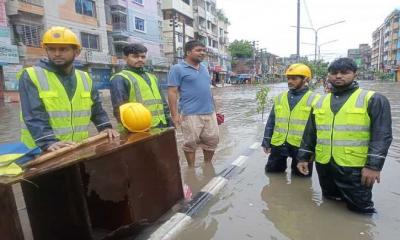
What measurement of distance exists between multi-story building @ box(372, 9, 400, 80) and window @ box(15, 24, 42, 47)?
6724 centimetres

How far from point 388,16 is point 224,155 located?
309 ft

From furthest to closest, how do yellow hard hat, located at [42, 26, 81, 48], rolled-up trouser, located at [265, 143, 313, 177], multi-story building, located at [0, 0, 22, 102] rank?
1. multi-story building, located at [0, 0, 22, 102]
2. rolled-up trouser, located at [265, 143, 313, 177]
3. yellow hard hat, located at [42, 26, 81, 48]

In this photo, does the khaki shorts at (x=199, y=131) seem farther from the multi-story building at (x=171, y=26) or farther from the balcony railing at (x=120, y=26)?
the multi-story building at (x=171, y=26)

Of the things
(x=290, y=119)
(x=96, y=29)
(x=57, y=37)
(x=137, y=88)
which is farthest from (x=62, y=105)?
(x=96, y=29)

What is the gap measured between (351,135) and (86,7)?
94.3 ft

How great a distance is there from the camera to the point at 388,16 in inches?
3413

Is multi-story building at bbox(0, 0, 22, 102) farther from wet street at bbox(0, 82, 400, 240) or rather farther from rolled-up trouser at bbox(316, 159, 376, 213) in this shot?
rolled-up trouser at bbox(316, 159, 376, 213)

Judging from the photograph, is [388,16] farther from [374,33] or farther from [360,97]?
[360,97]

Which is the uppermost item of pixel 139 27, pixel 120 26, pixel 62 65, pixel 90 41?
pixel 139 27

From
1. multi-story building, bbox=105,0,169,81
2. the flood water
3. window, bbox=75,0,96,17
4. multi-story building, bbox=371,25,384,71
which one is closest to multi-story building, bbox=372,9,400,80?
multi-story building, bbox=371,25,384,71

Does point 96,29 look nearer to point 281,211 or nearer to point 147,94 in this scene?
point 147,94

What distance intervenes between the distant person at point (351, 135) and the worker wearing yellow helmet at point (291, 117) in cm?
84

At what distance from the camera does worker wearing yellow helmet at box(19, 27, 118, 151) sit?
9.82ft

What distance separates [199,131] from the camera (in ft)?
17.4
